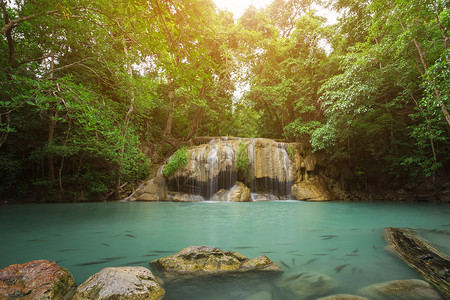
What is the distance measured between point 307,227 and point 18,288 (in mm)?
5097

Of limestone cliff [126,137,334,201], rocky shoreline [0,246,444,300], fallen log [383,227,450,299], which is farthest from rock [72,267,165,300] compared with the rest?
limestone cliff [126,137,334,201]

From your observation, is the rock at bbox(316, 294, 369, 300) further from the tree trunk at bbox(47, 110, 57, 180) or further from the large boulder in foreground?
the tree trunk at bbox(47, 110, 57, 180)

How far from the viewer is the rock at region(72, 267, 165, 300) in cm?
164

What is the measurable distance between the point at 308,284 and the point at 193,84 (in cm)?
309

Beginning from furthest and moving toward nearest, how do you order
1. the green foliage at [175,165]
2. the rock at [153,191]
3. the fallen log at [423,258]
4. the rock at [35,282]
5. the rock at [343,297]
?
1. the green foliage at [175,165]
2. the rock at [153,191]
3. the fallen log at [423,258]
4. the rock at [343,297]
5. the rock at [35,282]

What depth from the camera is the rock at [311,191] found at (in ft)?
38.9

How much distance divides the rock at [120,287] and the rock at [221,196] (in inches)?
397

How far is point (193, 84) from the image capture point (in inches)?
128

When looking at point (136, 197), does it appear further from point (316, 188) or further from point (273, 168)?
point (316, 188)

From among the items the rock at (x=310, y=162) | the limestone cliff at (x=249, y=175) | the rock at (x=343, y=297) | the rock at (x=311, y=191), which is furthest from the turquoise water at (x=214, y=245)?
the rock at (x=310, y=162)

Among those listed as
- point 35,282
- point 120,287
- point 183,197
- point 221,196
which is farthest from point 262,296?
point 183,197

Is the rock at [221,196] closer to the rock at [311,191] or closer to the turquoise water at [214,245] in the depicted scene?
the rock at [311,191]

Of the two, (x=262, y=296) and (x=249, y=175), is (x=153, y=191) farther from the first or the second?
(x=262, y=296)

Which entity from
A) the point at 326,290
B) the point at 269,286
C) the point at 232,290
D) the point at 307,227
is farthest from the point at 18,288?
the point at 307,227
